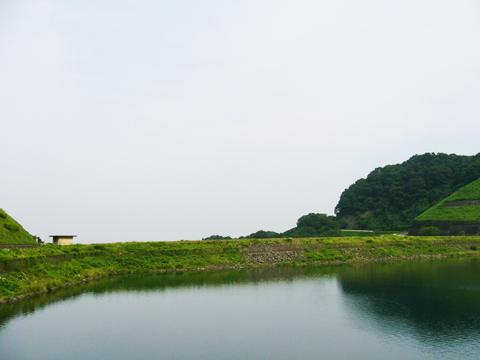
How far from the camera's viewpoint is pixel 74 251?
142 feet

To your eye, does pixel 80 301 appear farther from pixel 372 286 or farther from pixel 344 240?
pixel 344 240

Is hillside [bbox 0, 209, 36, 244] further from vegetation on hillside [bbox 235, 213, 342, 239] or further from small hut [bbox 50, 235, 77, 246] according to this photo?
vegetation on hillside [bbox 235, 213, 342, 239]

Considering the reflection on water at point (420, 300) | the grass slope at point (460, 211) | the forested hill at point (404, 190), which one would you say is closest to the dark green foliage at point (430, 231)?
the grass slope at point (460, 211)

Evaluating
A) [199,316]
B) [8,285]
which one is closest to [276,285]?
[199,316]

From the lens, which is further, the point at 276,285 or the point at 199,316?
the point at 276,285

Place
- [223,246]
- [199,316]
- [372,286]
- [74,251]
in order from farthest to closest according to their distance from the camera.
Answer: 1. [223,246]
2. [74,251]
3. [372,286]
4. [199,316]

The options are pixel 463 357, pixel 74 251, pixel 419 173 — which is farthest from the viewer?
pixel 419 173

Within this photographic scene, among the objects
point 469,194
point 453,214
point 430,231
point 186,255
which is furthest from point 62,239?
point 469,194

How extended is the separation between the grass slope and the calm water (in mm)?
51914

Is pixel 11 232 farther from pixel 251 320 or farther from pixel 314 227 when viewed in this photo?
pixel 314 227

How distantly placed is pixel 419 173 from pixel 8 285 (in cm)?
12678

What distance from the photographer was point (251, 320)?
80.5 ft

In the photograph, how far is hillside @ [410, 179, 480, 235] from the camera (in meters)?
81.4

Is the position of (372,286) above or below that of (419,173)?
below
